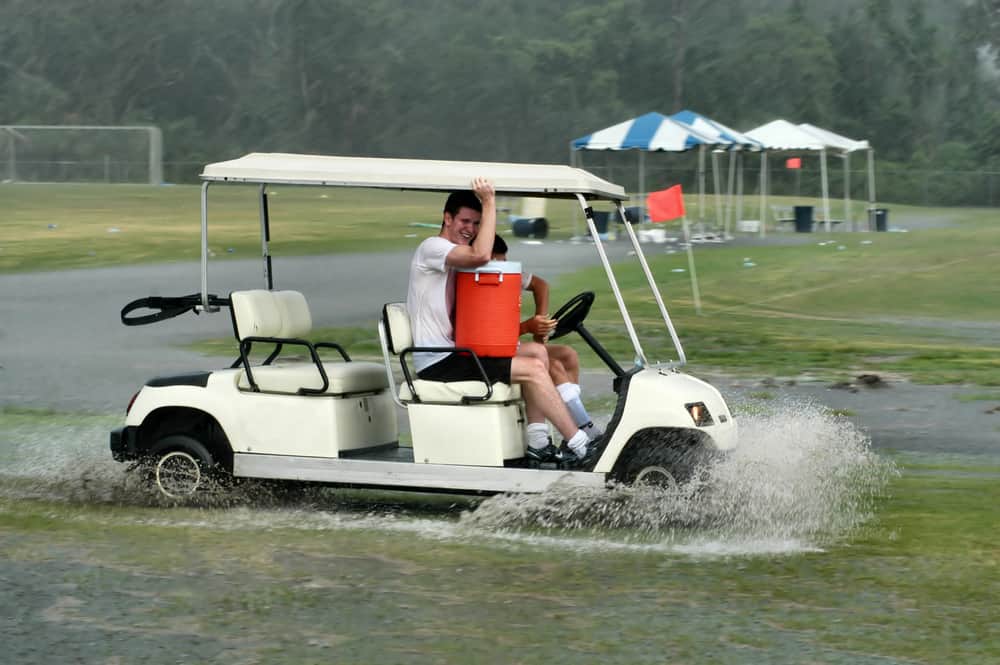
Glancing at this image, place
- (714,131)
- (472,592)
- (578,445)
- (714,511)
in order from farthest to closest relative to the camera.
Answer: (714,131) < (578,445) < (714,511) < (472,592)

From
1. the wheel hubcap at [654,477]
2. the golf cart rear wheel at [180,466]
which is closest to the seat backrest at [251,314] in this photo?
the golf cart rear wheel at [180,466]

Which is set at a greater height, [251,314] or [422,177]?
[422,177]

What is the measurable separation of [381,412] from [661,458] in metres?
1.55

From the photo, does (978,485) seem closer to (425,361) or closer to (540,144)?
(425,361)

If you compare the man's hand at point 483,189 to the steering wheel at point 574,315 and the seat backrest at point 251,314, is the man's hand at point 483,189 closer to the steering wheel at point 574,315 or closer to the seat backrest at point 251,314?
the steering wheel at point 574,315

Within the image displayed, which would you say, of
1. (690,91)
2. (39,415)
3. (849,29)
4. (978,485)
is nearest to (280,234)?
(39,415)

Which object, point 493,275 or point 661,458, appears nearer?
point 661,458

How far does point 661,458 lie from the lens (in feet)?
22.7

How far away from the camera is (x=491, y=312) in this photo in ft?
23.6

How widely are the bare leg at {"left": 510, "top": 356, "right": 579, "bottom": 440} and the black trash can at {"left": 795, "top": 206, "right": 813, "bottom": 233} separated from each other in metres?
32.7

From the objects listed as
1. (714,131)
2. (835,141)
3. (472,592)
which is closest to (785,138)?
(835,141)

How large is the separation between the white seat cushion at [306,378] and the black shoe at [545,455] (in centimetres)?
90

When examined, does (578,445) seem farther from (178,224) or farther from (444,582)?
(178,224)

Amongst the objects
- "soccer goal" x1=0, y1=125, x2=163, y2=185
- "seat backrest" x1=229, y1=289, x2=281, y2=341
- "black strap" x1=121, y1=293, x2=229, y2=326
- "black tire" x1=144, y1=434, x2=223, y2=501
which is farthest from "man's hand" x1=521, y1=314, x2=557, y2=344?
"soccer goal" x1=0, y1=125, x2=163, y2=185
